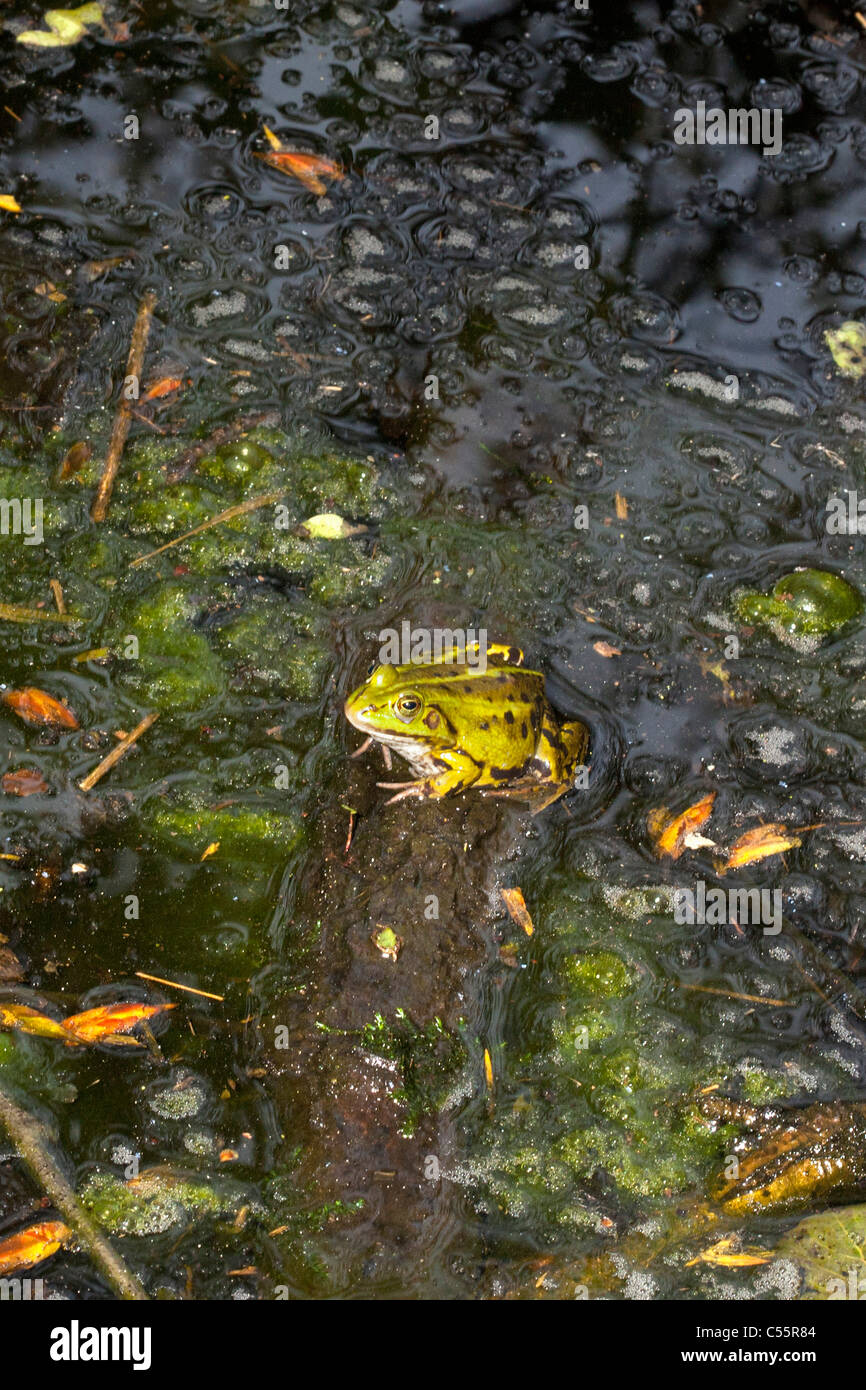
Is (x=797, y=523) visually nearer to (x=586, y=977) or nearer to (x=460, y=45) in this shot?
(x=586, y=977)

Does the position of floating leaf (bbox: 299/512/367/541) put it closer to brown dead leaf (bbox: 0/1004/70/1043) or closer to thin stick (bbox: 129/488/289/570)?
thin stick (bbox: 129/488/289/570)

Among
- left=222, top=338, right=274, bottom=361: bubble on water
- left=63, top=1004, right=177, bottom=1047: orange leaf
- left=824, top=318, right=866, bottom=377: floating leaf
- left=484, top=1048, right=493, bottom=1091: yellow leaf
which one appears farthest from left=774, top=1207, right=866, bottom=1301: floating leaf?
left=222, top=338, right=274, bottom=361: bubble on water

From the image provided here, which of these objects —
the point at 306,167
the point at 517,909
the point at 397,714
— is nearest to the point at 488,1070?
the point at 517,909

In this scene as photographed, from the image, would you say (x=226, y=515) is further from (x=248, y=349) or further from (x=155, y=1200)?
(x=155, y=1200)

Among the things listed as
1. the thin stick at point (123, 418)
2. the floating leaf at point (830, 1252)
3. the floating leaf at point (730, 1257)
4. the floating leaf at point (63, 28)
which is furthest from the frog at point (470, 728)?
the floating leaf at point (63, 28)

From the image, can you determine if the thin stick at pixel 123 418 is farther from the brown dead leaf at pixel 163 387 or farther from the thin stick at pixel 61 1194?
the thin stick at pixel 61 1194

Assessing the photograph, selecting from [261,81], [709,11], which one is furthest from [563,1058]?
[709,11]

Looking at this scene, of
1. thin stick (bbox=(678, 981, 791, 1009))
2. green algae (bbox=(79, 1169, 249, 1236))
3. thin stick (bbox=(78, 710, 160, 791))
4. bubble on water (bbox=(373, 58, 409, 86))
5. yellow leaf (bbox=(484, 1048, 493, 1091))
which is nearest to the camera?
green algae (bbox=(79, 1169, 249, 1236))
